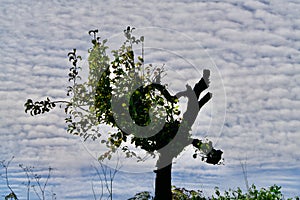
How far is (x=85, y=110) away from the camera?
14688 millimetres

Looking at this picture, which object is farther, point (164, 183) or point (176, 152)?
point (164, 183)

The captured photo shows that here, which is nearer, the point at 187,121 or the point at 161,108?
the point at 161,108

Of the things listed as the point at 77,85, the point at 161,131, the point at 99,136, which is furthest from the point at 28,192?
the point at 161,131

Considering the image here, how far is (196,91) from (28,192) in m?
6.26

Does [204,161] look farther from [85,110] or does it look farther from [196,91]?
[85,110]

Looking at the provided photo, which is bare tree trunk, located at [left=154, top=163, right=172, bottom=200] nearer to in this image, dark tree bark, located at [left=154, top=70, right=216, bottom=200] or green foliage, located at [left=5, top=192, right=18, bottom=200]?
dark tree bark, located at [left=154, top=70, right=216, bottom=200]

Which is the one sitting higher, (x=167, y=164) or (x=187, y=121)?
(x=187, y=121)

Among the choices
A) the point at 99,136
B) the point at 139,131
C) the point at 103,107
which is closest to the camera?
the point at 139,131

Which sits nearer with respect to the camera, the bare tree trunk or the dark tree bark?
the dark tree bark

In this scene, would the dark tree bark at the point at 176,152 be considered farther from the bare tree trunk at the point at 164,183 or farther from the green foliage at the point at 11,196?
the green foliage at the point at 11,196

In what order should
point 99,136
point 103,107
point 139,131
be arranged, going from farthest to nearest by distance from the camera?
point 99,136, point 103,107, point 139,131

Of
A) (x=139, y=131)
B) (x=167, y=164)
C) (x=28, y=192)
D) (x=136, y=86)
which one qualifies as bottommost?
(x=28, y=192)

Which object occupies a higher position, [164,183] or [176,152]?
[176,152]

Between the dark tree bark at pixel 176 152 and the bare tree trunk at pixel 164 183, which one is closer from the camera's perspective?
the dark tree bark at pixel 176 152
